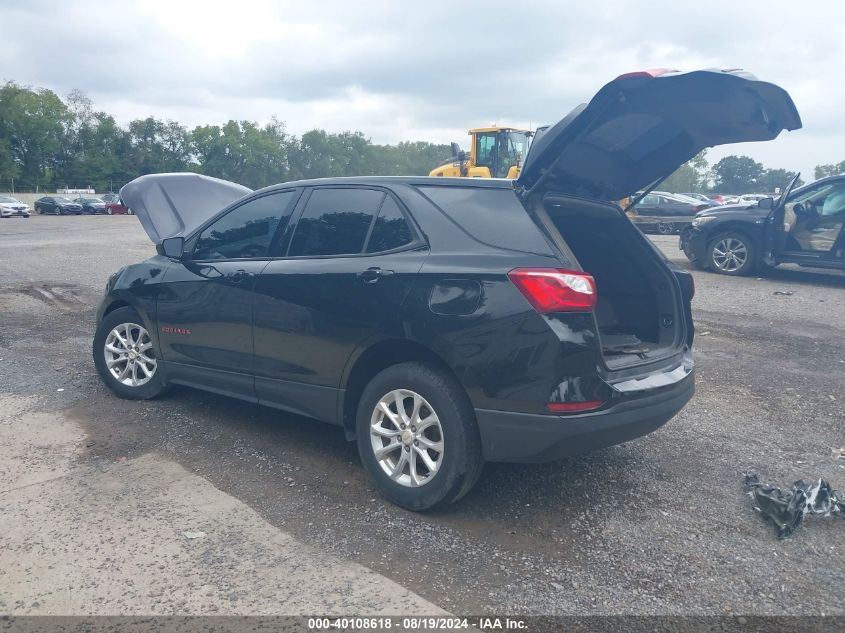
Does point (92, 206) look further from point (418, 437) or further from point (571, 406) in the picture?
point (571, 406)

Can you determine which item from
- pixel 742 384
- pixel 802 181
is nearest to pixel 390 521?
pixel 742 384

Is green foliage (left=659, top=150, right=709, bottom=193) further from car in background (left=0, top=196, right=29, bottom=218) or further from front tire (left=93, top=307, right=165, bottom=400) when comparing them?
front tire (left=93, top=307, right=165, bottom=400)

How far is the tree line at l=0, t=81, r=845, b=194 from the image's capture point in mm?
74625

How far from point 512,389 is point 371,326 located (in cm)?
88

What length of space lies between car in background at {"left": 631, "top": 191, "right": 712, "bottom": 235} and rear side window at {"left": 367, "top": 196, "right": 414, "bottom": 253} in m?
22.0

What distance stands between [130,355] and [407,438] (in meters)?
2.79

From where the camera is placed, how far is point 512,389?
3.34 m

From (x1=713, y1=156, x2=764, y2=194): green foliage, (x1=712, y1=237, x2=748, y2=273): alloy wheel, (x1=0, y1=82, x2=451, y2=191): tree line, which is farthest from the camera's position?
(x1=713, y1=156, x2=764, y2=194): green foliage

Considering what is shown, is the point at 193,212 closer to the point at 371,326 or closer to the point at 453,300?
the point at 371,326

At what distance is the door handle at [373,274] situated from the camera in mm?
3790

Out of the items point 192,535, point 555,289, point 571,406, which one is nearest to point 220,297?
Answer: point 192,535

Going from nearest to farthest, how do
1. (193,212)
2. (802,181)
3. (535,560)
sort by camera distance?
(535,560), (193,212), (802,181)

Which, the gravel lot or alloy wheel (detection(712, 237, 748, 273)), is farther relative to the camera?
alloy wheel (detection(712, 237, 748, 273))

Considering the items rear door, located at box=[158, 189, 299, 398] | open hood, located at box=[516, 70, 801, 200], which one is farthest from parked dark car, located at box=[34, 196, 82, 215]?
open hood, located at box=[516, 70, 801, 200]
